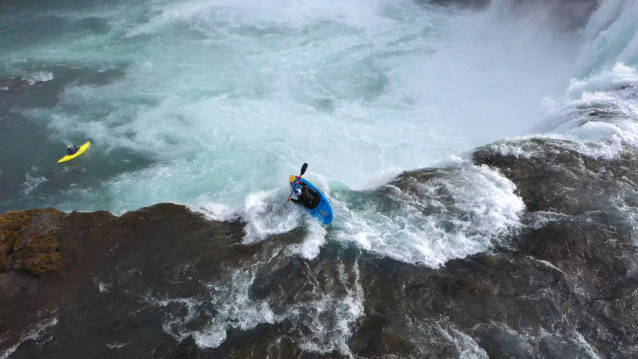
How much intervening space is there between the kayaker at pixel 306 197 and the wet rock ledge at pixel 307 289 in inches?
50.0

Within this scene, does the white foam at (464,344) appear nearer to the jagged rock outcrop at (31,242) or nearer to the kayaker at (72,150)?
the jagged rock outcrop at (31,242)

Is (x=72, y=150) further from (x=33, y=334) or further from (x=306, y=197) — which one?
(x=306, y=197)

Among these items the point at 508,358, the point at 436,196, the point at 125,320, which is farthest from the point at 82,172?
the point at 508,358

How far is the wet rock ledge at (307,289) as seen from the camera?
371 inches

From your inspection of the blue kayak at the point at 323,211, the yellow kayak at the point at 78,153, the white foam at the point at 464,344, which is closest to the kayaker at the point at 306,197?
the blue kayak at the point at 323,211

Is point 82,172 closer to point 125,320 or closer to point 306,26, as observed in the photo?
point 125,320

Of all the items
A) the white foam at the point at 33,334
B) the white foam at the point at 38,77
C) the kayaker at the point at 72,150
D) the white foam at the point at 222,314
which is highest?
the white foam at the point at 222,314

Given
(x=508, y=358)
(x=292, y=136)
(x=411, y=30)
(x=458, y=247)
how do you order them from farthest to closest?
1. (x=411, y=30)
2. (x=292, y=136)
3. (x=458, y=247)
4. (x=508, y=358)

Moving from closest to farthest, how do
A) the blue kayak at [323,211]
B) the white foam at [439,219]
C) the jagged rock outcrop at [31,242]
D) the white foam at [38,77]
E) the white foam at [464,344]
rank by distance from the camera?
1. the white foam at [464,344]
2. the jagged rock outcrop at [31,242]
3. the white foam at [439,219]
4. the blue kayak at [323,211]
5. the white foam at [38,77]

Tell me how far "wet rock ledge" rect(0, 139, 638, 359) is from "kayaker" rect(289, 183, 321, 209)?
4.17 feet

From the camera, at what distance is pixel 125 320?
997 centimetres

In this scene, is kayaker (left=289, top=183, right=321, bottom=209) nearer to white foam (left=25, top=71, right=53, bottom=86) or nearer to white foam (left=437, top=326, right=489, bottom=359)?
white foam (left=437, top=326, right=489, bottom=359)

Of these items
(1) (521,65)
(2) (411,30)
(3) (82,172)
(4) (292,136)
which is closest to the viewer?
(3) (82,172)

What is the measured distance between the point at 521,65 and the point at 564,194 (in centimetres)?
1363
